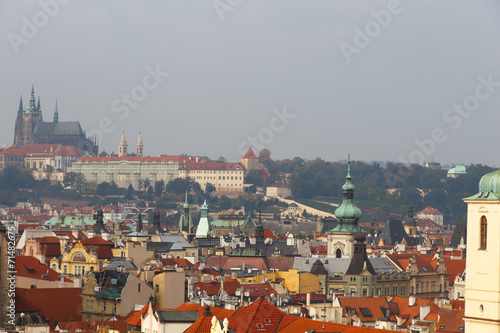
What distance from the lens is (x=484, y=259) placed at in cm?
2261

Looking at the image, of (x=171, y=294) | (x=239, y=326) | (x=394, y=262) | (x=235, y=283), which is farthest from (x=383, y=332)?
(x=394, y=262)

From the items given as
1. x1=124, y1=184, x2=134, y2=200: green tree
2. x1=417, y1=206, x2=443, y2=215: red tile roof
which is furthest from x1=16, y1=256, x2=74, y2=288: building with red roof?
x1=124, y1=184, x2=134, y2=200: green tree

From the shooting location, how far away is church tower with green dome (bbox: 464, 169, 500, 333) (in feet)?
73.5

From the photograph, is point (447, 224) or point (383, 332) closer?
point (383, 332)

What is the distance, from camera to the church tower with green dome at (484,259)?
22.4 meters

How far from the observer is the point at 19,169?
194875mm

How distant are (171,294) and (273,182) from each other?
154292mm

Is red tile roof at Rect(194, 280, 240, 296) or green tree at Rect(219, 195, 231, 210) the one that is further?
green tree at Rect(219, 195, 231, 210)

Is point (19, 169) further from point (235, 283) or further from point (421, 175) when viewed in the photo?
point (235, 283)

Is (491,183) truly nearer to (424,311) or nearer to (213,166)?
(424,311)

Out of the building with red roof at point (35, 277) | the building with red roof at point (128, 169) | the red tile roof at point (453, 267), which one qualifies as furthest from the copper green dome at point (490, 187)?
the building with red roof at point (128, 169)

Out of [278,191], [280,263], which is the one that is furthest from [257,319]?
[278,191]

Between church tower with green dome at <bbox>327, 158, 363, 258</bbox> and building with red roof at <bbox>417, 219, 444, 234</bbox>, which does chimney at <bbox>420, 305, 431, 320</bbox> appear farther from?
building with red roof at <bbox>417, 219, 444, 234</bbox>

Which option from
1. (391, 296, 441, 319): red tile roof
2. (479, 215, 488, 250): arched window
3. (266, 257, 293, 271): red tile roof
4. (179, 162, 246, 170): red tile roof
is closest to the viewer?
(479, 215, 488, 250): arched window
